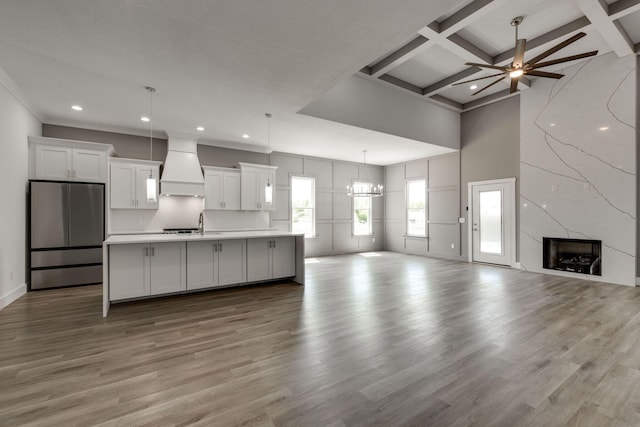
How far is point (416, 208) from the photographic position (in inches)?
360

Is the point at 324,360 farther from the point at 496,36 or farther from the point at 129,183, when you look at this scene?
the point at 496,36

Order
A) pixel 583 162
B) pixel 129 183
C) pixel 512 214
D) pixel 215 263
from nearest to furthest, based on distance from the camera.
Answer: pixel 215 263 < pixel 583 162 < pixel 129 183 < pixel 512 214

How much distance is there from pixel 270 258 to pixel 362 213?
5334 millimetres

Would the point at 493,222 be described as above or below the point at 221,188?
below

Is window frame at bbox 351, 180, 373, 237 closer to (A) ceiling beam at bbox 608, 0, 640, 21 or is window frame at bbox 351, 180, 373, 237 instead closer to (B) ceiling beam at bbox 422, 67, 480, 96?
(B) ceiling beam at bbox 422, 67, 480, 96

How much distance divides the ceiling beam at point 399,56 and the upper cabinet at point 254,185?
3.33 m

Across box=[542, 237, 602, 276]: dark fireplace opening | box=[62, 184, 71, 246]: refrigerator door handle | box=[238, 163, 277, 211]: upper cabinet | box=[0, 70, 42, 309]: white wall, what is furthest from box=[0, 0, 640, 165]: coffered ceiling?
box=[542, 237, 602, 276]: dark fireplace opening

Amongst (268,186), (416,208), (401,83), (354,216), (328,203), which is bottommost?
(354,216)

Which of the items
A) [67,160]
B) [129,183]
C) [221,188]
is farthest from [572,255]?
[67,160]

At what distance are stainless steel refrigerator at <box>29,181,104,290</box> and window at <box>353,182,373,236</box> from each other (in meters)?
6.85

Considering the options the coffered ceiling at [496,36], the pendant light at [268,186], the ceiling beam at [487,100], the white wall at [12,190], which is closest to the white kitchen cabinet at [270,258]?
the pendant light at [268,186]

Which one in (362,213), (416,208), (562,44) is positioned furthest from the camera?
(362,213)

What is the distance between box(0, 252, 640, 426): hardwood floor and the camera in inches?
70.9

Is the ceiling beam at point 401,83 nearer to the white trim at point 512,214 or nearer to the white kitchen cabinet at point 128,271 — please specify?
the white trim at point 512,214
